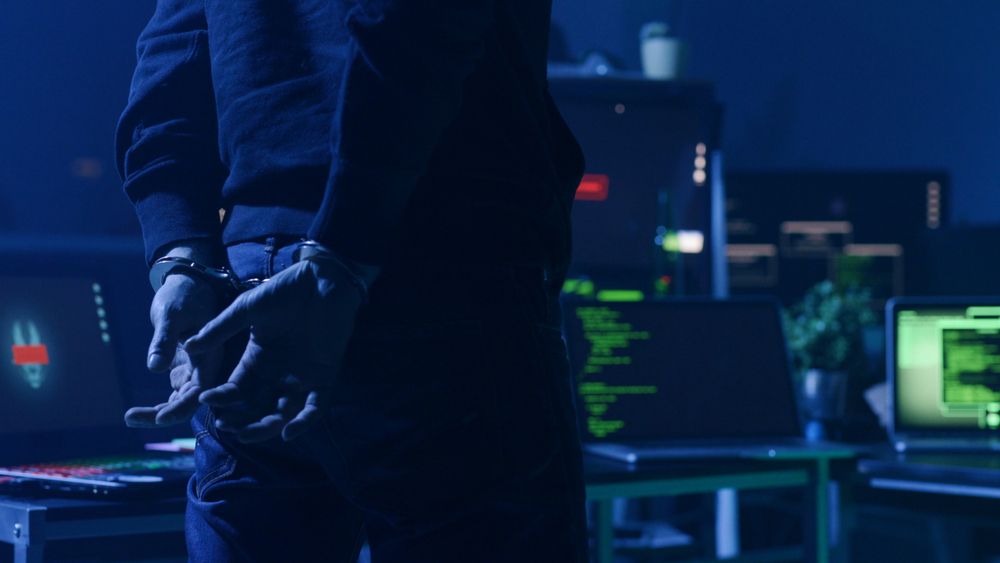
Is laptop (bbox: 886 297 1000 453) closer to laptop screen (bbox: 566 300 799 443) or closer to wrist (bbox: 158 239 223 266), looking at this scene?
laptop screen (bbox: 566 300 799 443)

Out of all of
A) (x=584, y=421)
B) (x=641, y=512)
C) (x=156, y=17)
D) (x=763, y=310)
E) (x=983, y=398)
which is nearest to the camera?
(x=156, y=17)

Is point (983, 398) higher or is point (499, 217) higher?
point (499, 217)

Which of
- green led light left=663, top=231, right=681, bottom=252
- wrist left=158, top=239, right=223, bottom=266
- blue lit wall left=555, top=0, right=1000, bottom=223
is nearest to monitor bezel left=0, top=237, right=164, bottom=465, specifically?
wrist left=158, top=239, right=223, bottom=266

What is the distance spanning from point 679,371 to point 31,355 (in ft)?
3.73

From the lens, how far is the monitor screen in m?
1.76

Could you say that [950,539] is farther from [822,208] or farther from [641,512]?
[822,208]

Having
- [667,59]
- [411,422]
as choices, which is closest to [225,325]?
[411,422]

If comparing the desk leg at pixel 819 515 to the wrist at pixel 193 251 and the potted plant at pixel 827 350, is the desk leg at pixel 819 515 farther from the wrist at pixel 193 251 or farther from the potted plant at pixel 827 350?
the wrist at pixel 193 251

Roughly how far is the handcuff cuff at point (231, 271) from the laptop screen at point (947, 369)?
6.01ft

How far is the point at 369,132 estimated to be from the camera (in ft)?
2.69

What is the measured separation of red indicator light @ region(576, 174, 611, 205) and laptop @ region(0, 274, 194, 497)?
1.46 metres

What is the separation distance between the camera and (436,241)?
87 centimetres

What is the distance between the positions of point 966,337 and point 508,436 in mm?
1907

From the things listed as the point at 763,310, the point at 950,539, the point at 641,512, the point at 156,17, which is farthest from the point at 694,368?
the point at 156,17
